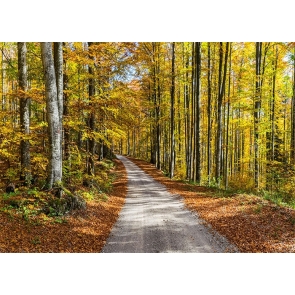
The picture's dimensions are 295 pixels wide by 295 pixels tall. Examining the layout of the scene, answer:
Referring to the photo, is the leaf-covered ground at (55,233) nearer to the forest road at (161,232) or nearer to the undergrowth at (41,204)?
the undergrowth at (41,204)

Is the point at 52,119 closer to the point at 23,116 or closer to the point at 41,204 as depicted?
the point at 23,116

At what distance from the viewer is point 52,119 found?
7.88 metres

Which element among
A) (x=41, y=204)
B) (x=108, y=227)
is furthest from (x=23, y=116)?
(x=108, y=227)

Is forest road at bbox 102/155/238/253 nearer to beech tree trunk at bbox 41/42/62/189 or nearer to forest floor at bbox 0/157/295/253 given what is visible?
forest floor at bbox 0/157/295/253

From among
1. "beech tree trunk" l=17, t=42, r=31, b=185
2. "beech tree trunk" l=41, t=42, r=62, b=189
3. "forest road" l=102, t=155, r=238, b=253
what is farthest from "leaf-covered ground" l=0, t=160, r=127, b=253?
"beech tree trunk" l=17, t=42, r=31, b=185

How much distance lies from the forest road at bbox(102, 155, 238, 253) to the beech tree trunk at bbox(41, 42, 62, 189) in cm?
240

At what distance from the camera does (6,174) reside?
29.3ft

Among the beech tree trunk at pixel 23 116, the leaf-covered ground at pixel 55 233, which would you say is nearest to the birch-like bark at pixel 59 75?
the beech tree trunk at pixel 23 116

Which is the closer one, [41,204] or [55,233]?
[55,233]

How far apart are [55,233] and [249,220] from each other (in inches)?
216

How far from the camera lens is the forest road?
631cm

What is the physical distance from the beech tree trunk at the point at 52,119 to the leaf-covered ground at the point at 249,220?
16.1 ft
